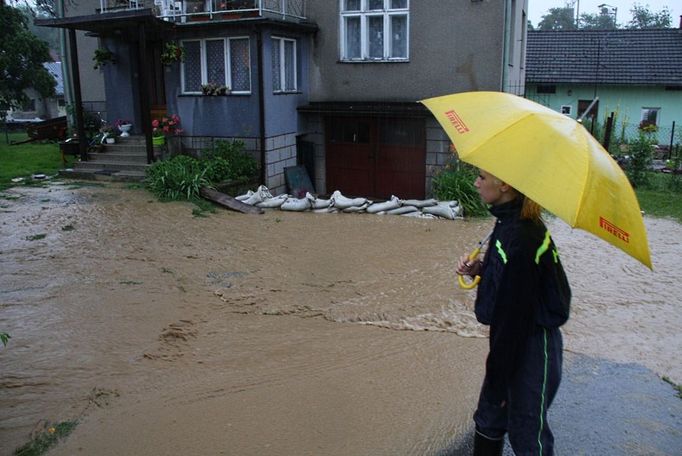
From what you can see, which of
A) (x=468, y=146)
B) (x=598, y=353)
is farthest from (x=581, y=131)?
(x=598, y=353)

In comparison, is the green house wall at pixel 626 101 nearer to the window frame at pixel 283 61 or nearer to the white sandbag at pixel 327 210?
the window frame at pixel 283 61

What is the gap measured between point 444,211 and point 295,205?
2.95m

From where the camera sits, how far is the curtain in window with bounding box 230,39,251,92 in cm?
1439

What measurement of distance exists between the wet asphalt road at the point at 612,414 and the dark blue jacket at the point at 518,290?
1.30m

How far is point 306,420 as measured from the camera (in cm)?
425

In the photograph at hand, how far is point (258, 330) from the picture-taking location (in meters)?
A: 5.97

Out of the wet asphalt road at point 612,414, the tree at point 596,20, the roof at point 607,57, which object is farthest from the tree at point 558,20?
the wet asphalt road at point 612,414

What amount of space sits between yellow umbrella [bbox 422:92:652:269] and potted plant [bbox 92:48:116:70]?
47.7ft

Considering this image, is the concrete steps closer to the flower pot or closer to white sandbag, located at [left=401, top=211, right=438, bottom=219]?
the flower pot

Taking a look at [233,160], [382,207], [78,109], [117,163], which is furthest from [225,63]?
[382,207]

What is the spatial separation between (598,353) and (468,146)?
3.58m

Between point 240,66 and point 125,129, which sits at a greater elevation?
point 240,66

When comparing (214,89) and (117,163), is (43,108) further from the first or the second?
(214,89)

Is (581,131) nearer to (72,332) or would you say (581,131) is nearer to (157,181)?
(72,332)
